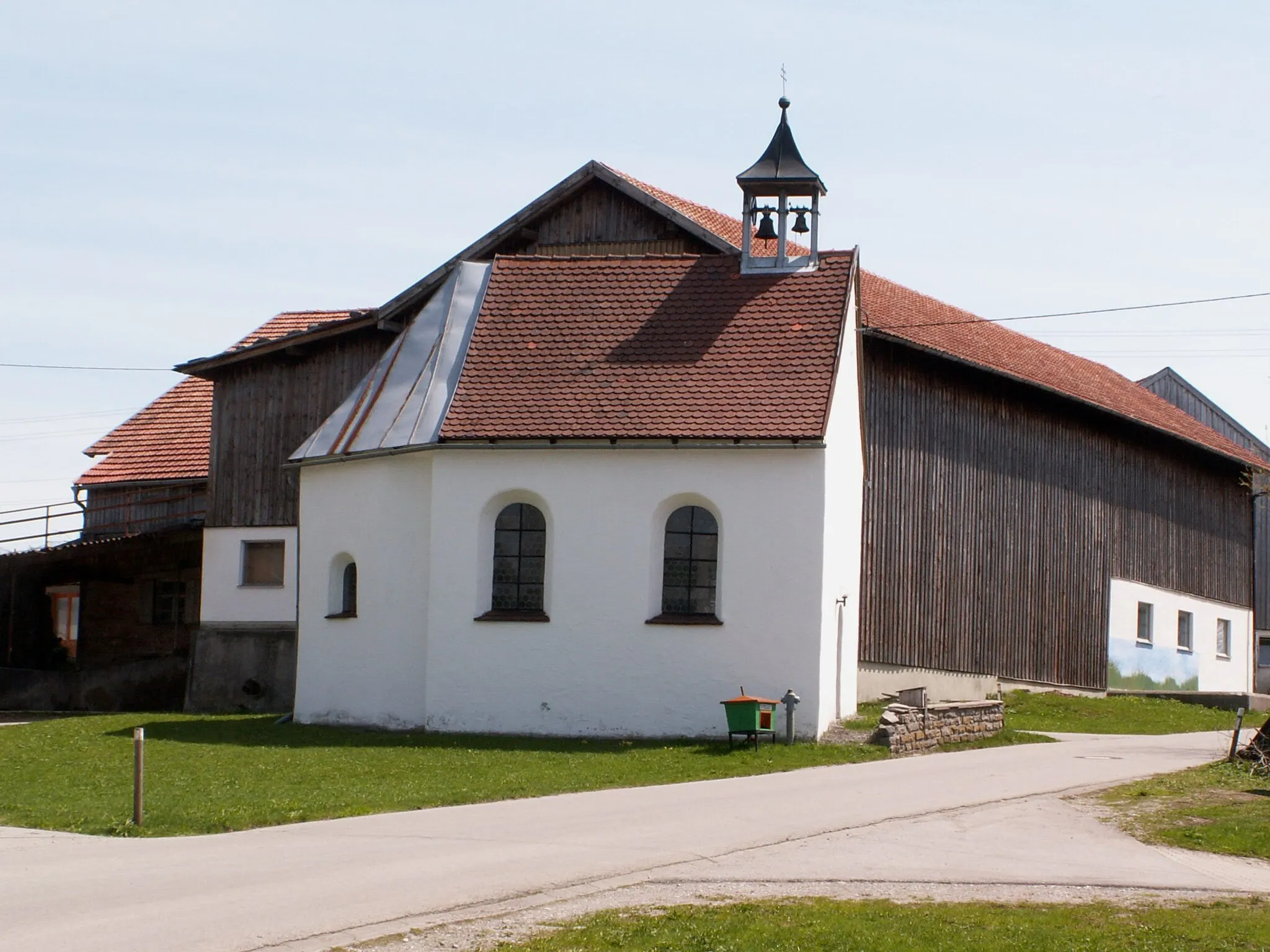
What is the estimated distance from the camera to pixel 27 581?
36938mm

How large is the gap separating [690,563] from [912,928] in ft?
45.4

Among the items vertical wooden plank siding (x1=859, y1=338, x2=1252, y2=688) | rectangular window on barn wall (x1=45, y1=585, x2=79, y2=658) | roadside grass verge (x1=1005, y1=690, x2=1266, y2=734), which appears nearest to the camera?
roadside grass verge (x1=1005, y1=690, x2=1266, y2=734)

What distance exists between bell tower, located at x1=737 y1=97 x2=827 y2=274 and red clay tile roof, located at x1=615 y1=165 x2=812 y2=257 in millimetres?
798

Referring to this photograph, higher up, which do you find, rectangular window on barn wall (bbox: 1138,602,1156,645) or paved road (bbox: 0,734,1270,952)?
rectangular window on barn wall (bbox: 1138,602,1156,645)

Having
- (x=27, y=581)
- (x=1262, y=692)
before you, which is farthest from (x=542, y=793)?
(x=1262, y=692)

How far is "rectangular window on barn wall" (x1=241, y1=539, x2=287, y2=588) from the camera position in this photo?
3253 centimetres

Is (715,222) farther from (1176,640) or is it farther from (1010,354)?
(1176,640)

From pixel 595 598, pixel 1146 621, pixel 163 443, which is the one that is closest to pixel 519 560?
pixel 595 598

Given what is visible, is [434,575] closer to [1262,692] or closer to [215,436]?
[215,436]

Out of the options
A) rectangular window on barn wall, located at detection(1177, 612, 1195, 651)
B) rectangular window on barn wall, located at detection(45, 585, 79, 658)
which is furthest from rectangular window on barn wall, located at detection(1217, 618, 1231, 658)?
rectangular window on barn wall, located at detection(45, 585, 79, 658)

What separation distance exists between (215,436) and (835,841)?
22362mm

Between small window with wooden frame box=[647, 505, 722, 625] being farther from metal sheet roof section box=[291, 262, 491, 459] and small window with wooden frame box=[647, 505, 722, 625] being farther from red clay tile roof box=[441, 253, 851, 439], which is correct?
metal sheet roof section box=[291, 262, 491, 459]

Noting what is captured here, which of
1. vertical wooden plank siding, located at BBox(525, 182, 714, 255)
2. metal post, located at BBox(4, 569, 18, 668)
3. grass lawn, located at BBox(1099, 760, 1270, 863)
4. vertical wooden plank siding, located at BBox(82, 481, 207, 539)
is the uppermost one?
vertical wooden plank siding, located at BBox(525, 182, 714, 255)

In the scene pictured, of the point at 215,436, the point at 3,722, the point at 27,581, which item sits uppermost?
the point at 215,436
